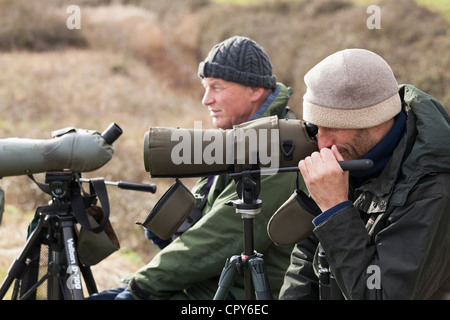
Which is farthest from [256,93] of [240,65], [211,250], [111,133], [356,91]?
[356,91]

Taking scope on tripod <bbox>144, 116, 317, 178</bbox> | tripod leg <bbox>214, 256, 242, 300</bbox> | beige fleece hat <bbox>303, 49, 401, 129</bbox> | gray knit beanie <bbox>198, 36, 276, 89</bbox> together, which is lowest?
tripod leg <bbox>214, 256, 242, 300</bbox>

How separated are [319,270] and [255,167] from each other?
436 mm

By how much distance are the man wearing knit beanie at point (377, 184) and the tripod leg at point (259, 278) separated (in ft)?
0.66

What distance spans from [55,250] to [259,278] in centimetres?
138

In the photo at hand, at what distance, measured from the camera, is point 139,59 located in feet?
54.7

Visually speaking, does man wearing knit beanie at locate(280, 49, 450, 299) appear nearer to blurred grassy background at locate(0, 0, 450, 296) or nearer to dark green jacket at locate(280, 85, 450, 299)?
dark green jacket at locate(280, 85, 450, 299)

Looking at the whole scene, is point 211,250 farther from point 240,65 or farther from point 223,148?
point 240,65

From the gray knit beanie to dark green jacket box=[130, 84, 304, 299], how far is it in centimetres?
62

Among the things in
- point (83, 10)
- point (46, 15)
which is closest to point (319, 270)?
point (46, 15)

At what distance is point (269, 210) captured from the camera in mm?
2705

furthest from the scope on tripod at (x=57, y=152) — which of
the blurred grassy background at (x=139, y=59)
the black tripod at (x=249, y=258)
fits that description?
the blurred grassy background at (x=139, y=59)

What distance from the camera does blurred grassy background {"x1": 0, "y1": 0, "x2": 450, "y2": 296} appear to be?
6.79m

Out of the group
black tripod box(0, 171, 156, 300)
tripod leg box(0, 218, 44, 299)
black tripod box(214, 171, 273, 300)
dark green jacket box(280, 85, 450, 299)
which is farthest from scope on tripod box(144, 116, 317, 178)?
tripod leg box(0, 218, 44, 299)

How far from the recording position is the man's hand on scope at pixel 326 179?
1.98m
